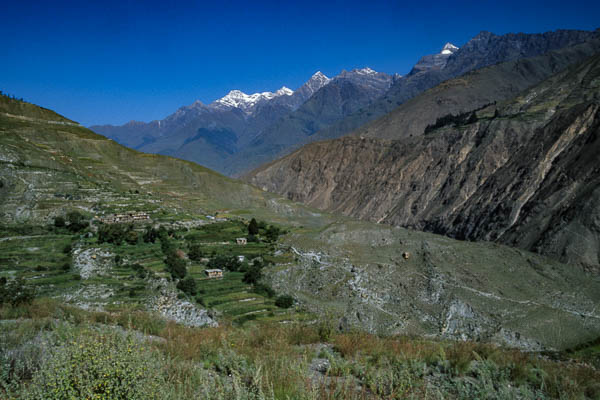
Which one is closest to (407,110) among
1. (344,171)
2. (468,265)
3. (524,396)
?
(344,171)

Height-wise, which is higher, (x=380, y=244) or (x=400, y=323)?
(x=380, y=244)

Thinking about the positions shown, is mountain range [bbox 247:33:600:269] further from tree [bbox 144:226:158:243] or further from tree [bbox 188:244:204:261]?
tree [bbox 144:226:158:243]

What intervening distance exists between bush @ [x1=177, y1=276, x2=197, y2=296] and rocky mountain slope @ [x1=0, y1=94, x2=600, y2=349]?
6523 mm

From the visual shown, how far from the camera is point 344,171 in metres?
107

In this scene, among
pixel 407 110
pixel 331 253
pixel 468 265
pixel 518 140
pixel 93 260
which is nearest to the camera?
pixel 93 260

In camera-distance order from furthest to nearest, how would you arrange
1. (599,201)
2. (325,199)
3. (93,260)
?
1. (325,199)
2. (599,201)
3. (93,260)

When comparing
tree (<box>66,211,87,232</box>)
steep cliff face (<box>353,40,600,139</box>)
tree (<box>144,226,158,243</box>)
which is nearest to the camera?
tree (<box>66,211,87,232</box>)

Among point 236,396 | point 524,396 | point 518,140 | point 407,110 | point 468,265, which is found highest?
point 407,110

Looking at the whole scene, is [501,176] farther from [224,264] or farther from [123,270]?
[123,270]

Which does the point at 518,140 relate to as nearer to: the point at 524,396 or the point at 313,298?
the point at 313,298

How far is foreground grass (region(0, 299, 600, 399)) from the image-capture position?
397 centimetres

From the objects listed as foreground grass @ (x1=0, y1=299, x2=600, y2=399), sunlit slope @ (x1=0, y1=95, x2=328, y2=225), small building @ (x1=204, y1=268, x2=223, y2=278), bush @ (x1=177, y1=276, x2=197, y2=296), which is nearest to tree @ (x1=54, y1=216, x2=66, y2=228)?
sunlit slope @ (x1=0, y1=95, x2=328, y2=225)

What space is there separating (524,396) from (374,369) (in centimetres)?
213

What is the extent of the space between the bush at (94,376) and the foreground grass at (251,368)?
1 centimetres
